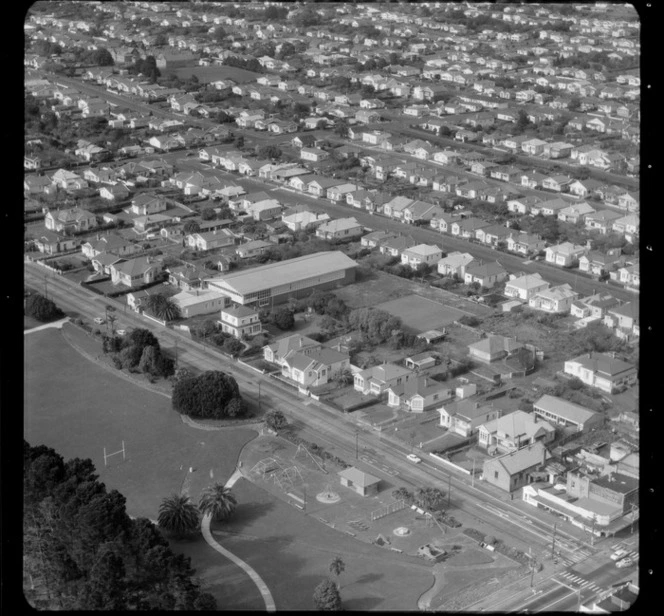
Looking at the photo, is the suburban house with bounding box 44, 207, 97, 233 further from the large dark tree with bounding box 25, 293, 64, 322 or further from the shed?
the shed

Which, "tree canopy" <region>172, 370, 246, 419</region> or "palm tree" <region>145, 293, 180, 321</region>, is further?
"palm tree" <region>145, 293, 180, 321</region>

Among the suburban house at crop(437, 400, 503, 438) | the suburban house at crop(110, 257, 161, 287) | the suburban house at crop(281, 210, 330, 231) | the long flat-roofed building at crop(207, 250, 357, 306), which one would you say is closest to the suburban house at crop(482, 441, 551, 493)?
the suburban house at crop(437, 400, 503, 438)

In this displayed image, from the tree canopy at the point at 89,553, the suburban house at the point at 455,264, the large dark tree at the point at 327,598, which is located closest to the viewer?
the tree canopy at the point at 89,553

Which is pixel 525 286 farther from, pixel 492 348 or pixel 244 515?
pixel 244 515

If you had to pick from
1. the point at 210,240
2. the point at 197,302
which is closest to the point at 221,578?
the point at 197,302

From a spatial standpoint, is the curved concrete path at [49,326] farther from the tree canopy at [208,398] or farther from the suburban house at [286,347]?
the tree canopy at [208,398]

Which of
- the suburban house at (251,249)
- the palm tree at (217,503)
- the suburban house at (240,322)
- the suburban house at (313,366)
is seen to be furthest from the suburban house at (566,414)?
the suburban house at (251,249)

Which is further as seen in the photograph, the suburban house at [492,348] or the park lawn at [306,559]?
the suburban house at [492,348]
